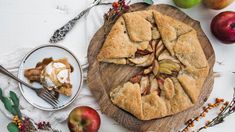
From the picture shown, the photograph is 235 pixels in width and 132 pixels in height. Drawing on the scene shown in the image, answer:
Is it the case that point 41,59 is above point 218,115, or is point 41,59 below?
above

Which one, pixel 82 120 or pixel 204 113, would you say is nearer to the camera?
pixel 82 120

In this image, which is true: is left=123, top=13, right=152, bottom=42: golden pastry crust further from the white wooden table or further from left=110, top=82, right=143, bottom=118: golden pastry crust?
left=110, top=82, right=143, bottom=118: golden pastry crust

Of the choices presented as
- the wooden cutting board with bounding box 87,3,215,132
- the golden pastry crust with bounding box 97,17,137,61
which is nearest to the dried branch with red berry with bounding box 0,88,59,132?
the wooden cutting board with bounding box 87,3,215,132

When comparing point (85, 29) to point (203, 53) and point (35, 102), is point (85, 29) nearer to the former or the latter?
point (35, 102)

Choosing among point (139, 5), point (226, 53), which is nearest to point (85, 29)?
point (139, 5)

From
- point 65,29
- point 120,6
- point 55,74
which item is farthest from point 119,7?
point 55,74

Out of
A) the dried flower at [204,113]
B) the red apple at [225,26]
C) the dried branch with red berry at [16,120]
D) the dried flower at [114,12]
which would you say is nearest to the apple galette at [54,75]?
the dried branch with red berry at [16,120]

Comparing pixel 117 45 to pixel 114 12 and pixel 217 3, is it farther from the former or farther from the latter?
pixel 217 3
